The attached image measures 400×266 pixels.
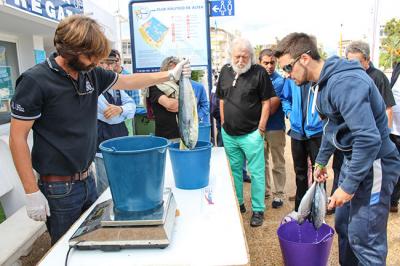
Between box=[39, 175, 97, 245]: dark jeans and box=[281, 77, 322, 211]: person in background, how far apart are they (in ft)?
7.40

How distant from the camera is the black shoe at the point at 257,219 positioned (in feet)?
11.7

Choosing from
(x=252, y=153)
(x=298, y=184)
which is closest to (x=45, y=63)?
(x=252, y=153)

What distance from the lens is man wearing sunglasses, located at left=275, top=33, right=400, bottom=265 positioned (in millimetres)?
1740

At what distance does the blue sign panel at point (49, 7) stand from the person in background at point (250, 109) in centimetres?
248

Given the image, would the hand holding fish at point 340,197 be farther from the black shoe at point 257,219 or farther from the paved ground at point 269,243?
the black shoe at point 257,219

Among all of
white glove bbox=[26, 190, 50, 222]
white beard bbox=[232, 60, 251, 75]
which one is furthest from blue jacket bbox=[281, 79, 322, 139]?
white glove bbox=[26, 190, 50, 222]

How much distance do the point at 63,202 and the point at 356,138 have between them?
161cm

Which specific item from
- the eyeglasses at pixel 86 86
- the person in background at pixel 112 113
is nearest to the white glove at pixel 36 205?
the eyeglasses at pixel 86 86

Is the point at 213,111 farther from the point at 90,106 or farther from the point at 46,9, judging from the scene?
the point at 90,106

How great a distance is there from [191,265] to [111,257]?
34cm

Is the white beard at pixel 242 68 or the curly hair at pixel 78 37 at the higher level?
the curly hair at pixel 78 37

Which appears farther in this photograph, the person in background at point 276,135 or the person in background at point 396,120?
the person in background at point 276,135

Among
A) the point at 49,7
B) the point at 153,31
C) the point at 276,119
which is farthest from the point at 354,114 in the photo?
the point at 49,7

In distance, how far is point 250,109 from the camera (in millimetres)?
3578
